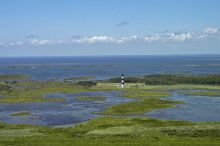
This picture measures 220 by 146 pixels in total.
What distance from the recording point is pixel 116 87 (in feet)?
373

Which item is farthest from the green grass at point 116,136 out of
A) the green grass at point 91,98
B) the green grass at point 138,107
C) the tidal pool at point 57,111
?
the green grass at point 91,98

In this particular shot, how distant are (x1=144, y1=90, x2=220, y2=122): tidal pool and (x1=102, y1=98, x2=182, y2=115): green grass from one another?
232 centimetres

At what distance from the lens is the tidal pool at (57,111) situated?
59031 mm

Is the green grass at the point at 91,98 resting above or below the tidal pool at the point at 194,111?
below

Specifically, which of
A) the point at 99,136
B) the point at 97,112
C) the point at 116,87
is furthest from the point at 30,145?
the point at 116,87

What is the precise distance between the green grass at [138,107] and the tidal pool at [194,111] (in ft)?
7.61

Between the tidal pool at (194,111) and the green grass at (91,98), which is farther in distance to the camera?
the green grass at (91,98)

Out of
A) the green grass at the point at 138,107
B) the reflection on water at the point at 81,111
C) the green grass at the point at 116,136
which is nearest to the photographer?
the green grass at the point at 116,136

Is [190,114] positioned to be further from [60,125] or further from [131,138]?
[131,138]

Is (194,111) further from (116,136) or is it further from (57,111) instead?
(116,136)

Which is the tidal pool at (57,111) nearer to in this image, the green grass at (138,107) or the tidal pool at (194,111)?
the green grass at (138,107)

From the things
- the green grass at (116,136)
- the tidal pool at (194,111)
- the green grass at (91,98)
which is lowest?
the green grass at (91,98)

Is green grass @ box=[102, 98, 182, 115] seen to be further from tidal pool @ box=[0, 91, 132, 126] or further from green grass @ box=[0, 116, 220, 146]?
green grass @ box=[0, 116, 220, 146]

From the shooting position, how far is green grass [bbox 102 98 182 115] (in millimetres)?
67062
